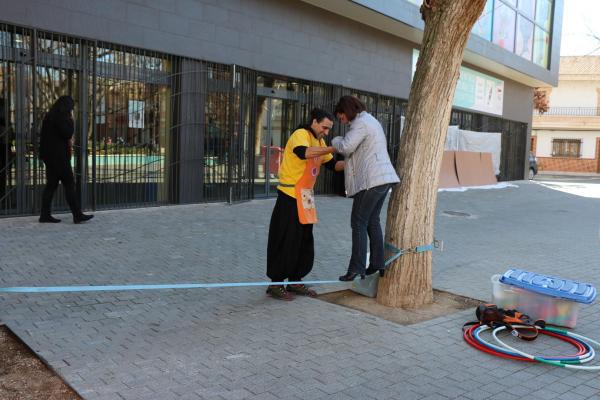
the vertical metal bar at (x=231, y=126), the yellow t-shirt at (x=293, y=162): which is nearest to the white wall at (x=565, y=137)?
the vertical metal bar at (x=231, y=126)

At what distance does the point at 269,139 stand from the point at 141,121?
3782 millimetres

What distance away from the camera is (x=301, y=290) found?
561cm

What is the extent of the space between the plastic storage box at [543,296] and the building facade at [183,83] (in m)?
7.30

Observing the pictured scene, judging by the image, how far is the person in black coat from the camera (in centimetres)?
828

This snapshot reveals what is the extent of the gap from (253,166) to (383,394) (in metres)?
9.81

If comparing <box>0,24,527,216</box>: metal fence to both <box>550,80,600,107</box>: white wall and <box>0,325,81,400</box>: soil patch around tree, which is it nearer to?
<box>0,325,81,400</box>: soil patch around tree

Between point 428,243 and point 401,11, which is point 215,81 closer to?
point 401,11

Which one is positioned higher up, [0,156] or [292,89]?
[292,89]

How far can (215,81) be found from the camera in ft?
38.8

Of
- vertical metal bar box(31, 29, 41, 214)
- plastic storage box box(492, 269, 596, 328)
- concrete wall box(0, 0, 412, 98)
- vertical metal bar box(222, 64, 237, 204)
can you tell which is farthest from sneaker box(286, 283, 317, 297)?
vertical metal bar box(222, 64, 237, 204)

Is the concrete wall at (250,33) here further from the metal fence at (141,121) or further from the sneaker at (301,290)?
the sneaker at (301,290)

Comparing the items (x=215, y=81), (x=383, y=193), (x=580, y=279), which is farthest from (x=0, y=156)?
(x=580, y=279)

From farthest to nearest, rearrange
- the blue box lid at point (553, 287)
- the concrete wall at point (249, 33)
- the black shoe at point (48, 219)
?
the concrete wall at point (249, 33), the black shoe at point (48, 219), the blue box lid at point (553, 287)

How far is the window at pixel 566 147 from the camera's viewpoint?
146ft
